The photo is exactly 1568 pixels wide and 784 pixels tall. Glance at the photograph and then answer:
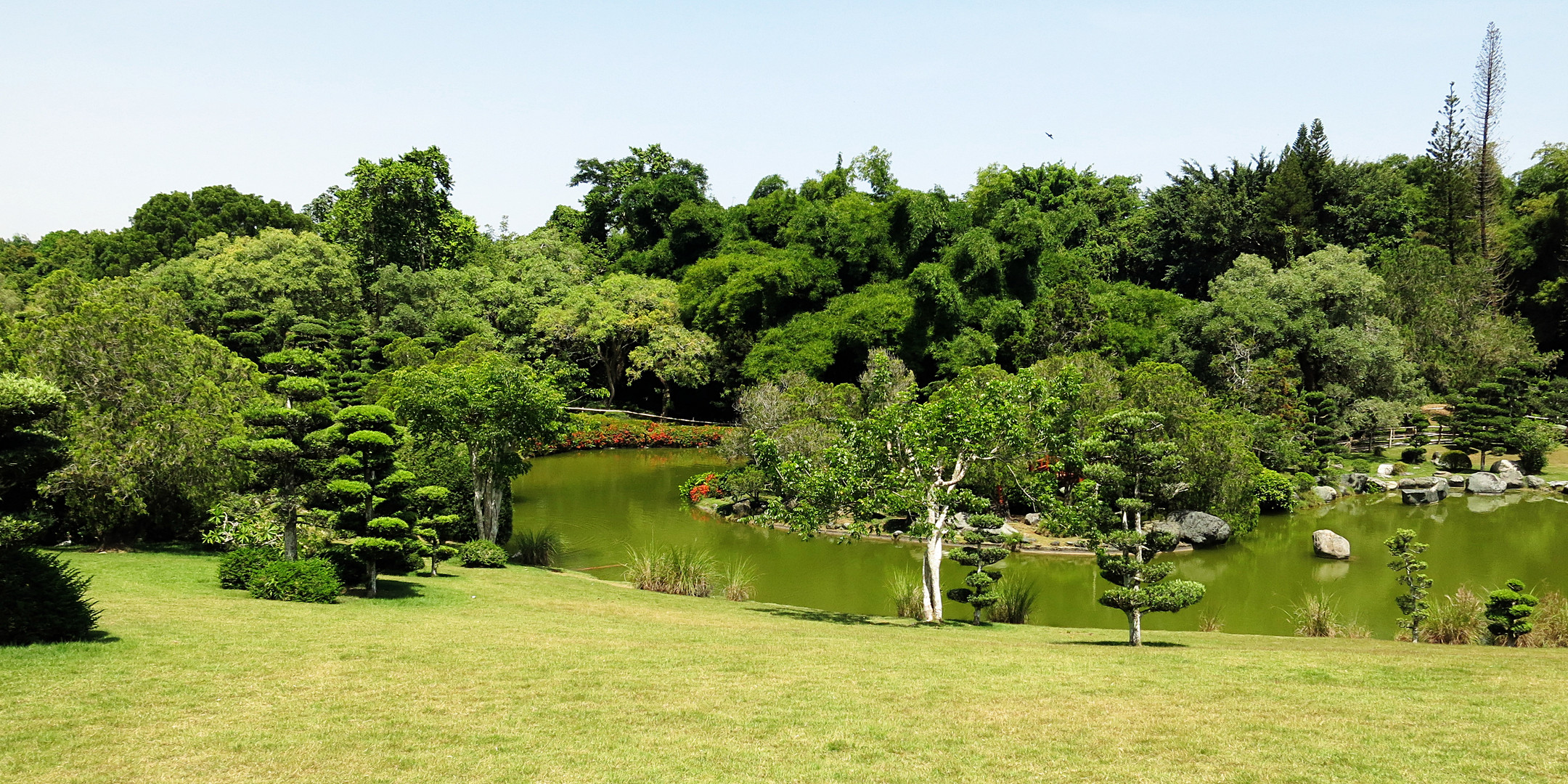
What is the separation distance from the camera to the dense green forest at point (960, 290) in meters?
34.0

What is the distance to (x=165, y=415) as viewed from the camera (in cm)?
1636

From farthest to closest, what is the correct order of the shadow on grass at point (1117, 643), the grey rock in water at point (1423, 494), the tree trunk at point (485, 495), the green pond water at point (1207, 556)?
the grey rock in water at point (1423, 494) → the tree trunk at point (485, 495) → the green pond water at point (1207, 556) → the shadow on grass at point (1117, 643)

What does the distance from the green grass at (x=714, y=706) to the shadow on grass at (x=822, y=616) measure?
240cm

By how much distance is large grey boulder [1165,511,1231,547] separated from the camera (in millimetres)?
23688

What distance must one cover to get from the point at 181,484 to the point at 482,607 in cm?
664

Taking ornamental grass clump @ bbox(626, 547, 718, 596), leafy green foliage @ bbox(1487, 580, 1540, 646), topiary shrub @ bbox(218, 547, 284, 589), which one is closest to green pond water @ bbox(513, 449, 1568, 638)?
ornamental grass clump @ bbox(626, 547, 718, 596)

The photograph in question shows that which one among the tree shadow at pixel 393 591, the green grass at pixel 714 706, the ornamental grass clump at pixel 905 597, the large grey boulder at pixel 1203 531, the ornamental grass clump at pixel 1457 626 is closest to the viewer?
the green grass at pixel 714 706

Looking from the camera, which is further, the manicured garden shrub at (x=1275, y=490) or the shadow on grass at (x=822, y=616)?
the manicured garden shrub at (x=1275, y=490)

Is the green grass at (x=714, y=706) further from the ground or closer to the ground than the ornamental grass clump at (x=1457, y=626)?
further from the ground

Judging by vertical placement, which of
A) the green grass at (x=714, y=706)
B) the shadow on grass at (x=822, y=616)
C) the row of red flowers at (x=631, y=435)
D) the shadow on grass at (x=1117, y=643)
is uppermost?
the row of red flowers at (x=631, y=435)

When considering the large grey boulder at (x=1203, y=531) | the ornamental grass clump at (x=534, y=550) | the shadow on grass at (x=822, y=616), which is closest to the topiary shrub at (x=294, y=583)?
the shadow on grass at (x=822, y=616)

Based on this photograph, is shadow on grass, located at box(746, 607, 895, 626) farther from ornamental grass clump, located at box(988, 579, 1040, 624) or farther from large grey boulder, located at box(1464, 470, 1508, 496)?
large grey boulder, located at box(1464, 470, 1508, 496)

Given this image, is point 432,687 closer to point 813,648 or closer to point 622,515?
point 813,648

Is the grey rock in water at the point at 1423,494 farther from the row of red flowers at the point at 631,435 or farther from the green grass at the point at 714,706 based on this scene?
the row of red flowers at the point at 631,435
